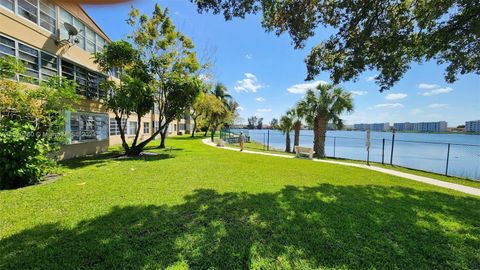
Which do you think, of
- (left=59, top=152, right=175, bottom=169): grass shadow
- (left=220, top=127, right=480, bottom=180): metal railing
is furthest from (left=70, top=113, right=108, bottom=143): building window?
(left=220, top=127, right=480, bottom=180): metal railing

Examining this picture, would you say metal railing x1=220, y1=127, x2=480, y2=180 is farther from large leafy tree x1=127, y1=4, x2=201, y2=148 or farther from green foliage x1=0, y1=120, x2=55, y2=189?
green foliage x1=0, y1=120, x2=55, y2=189

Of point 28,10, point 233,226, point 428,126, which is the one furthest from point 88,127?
point 428,126

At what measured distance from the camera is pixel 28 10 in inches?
355

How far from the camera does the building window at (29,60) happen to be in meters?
8.57

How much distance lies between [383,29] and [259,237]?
23.9 ft

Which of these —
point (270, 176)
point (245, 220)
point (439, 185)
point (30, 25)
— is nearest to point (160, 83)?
point (30, 25)

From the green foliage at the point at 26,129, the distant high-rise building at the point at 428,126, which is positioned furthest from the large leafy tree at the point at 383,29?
the distant high-rise building at the point at 428,126

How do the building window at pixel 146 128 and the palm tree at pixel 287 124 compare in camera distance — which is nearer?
the palm tree at pixel 287 124

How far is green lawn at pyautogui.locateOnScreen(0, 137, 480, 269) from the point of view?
115 inches

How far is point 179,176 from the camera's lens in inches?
296

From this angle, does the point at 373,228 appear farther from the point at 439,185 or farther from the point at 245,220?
the point at 439,185

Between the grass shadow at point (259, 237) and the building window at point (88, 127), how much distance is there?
386 inches

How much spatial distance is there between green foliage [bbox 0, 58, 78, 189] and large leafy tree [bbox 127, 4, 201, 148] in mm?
5670

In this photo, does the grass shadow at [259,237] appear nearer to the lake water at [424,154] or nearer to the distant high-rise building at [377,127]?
the distant high-rise building at [377,127]
